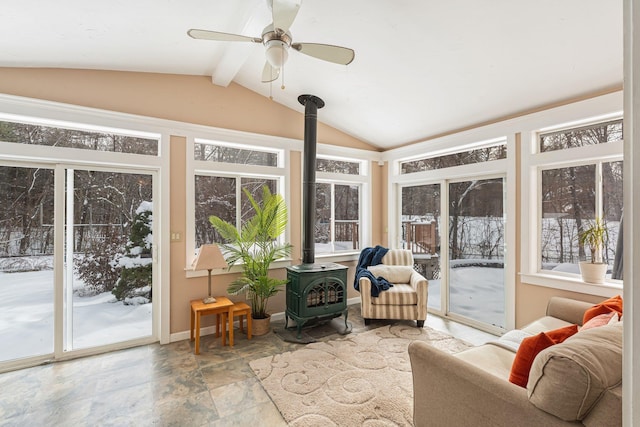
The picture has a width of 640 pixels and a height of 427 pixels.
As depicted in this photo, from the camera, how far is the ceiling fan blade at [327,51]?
212 centimetres

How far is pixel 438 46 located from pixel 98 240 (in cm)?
382

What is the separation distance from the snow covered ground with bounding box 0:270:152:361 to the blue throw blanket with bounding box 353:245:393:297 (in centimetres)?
264

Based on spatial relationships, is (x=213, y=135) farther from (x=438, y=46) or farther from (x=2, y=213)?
(x=438, y=46)

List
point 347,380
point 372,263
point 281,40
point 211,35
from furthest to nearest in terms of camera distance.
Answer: point 372,263
point 347,380
point 281,40
point 211,35

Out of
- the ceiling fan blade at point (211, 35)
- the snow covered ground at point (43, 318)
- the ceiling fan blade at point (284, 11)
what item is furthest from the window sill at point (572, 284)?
the snow covered ground at point (43, 318)

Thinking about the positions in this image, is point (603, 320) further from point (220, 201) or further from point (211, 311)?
point (220, 201)

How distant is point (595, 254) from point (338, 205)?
3097 mm

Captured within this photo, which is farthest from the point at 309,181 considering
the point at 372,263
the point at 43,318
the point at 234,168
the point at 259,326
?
the point at 43,318

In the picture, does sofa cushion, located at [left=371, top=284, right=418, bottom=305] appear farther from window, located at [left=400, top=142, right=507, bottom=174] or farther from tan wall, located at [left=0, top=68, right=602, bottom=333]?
window, located at [left=400, top=142, right=507, bottom=174]

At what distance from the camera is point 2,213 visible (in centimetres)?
277

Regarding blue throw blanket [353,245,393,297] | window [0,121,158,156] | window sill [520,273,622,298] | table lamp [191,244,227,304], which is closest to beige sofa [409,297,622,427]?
window sill [520,273,622,298]

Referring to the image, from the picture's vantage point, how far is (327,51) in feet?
7.14

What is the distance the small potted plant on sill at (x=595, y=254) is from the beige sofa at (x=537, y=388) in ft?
5.31

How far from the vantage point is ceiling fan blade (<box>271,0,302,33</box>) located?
68.8 inches
